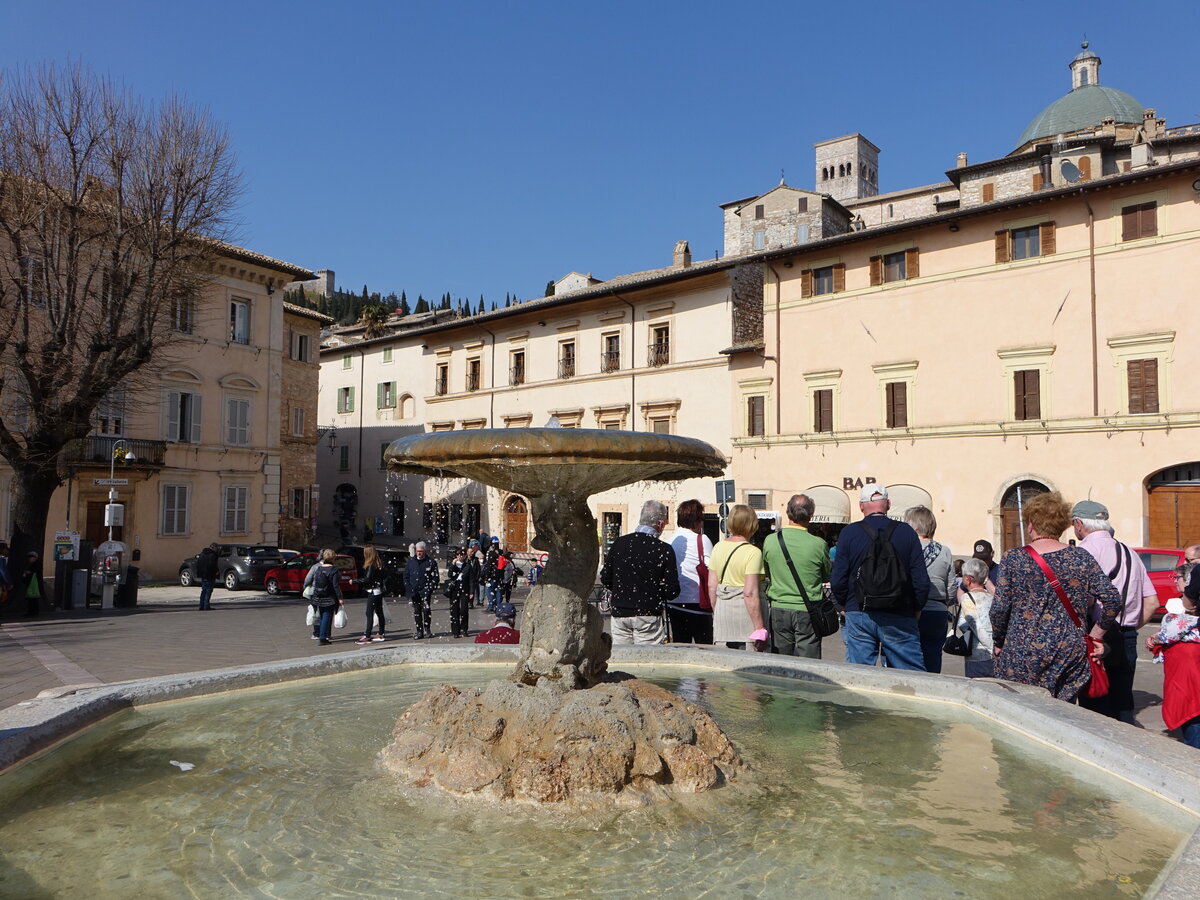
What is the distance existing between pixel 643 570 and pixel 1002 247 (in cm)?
2458

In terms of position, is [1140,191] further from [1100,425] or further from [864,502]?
[864,502]

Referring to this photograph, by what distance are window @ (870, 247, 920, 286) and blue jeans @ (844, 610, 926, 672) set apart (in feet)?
81.8

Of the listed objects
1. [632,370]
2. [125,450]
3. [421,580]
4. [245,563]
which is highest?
[632,370]

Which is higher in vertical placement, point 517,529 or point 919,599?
point 919,599

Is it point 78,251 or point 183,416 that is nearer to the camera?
point 78,251

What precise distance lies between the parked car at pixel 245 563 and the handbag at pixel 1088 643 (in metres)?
21.8

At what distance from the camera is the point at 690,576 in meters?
7.35

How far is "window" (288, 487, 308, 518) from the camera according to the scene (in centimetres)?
3741

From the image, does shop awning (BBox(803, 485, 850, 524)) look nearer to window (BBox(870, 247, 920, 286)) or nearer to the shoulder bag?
window (BBox(870, 247, 920, 286))

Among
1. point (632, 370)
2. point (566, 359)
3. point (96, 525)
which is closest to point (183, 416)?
point (96, 525)

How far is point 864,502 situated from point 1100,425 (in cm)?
2227

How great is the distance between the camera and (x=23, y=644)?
39.5 ft

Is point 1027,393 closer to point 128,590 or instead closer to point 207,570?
point 207,570

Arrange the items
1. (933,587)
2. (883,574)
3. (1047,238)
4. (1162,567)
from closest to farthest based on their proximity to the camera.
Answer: (883,574) < (933,587) < (1162,567) < (1047,238)
